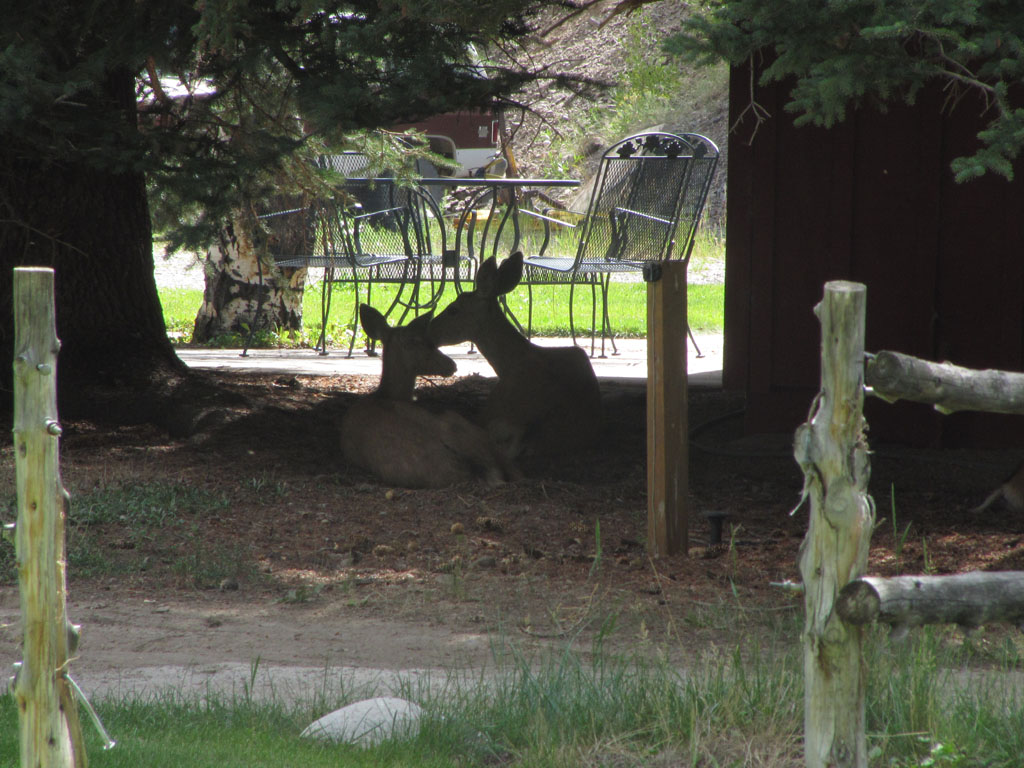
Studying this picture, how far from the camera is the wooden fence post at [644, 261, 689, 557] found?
5.07 m

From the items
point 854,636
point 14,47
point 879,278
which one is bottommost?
point 854,636

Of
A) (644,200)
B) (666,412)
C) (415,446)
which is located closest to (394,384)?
(415,446)

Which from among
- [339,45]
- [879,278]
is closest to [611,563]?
[339,45]

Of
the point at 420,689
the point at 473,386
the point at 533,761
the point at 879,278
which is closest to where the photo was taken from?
the point at 533,761

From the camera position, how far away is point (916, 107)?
7.11m

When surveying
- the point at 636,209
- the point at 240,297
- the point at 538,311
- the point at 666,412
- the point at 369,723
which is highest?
the point at 636,209

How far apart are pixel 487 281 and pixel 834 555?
547cm

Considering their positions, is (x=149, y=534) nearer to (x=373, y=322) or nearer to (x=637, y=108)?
(x=373, y=322)

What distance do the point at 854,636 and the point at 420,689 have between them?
1557 millimetres

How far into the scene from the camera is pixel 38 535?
2.54 m

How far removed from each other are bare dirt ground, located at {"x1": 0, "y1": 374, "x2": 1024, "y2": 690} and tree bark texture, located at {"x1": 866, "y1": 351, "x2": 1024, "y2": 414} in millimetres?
1692

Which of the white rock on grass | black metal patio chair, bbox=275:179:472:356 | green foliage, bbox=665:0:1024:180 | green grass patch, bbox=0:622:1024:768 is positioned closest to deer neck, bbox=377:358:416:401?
black metal patio chair, bbox=275:179:472:356

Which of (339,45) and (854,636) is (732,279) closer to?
(339,45)

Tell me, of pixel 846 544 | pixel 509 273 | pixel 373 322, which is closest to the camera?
pixel 846 544
